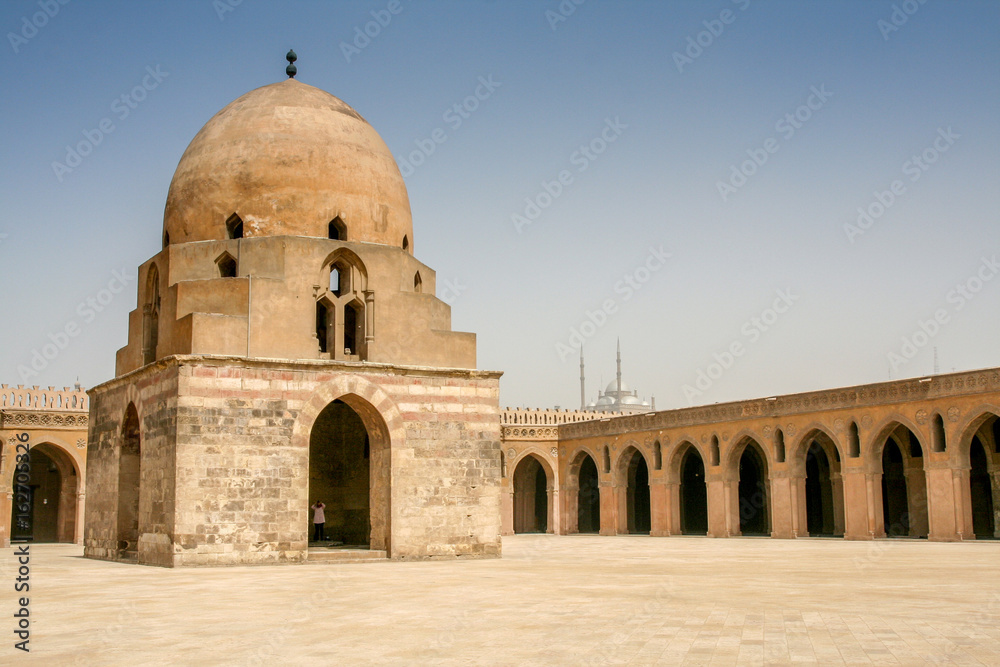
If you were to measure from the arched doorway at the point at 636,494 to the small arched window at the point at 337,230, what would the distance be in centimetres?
1626

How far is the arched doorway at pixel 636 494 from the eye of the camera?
3166 cm

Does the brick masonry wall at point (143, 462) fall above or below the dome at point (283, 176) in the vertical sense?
below

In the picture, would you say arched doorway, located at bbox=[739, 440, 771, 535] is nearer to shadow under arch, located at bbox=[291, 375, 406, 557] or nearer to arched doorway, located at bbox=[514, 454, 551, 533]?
arched doorway, located at bbox=[514, 454, 551, 533]

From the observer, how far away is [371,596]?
9.66 metres

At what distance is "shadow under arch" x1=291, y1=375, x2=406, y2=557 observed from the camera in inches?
601

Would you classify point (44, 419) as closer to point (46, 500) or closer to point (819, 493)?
point (46, 500)

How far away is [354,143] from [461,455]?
18.4 feet

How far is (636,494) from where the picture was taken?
35.9 m

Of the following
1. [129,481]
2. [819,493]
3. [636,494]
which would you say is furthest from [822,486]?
[129,481]

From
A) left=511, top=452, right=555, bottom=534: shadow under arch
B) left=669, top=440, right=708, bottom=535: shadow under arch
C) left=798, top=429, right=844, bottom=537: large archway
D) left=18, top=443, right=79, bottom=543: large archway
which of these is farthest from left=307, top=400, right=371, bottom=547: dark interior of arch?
left=669, top=440, right=708, bottom=535: shadow under arch

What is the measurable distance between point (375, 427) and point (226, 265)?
3612mm

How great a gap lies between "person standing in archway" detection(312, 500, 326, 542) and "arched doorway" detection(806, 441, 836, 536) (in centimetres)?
1613

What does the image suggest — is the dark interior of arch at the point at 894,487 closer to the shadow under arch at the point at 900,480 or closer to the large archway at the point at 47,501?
the shadow under arch at the point at 900,480

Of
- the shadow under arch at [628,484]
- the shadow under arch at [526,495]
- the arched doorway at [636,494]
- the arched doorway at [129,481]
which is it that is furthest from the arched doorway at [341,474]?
the shadow under arch at [526,495]
